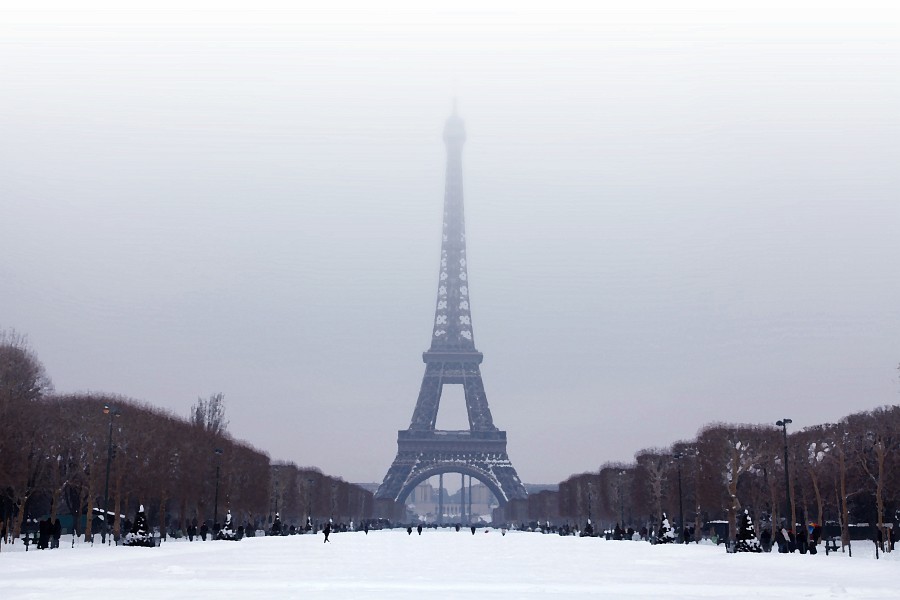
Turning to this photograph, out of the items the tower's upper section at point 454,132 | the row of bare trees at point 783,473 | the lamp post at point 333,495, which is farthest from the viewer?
the tower's upper section at point 454,132

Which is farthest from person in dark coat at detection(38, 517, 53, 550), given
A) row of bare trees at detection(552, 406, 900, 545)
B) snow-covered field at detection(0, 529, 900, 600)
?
row of bare trees at detection(552, 406, 900, 545)

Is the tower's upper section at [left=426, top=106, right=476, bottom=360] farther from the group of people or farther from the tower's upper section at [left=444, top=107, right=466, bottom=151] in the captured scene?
the group of people

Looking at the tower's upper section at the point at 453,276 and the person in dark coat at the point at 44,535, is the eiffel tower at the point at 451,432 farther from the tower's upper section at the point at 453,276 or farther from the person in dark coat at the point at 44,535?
the person in dark coat at the point at 44,535

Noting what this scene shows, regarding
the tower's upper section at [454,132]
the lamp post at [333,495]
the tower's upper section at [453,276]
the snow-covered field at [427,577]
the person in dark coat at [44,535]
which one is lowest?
the snow-covered field at [427,577]

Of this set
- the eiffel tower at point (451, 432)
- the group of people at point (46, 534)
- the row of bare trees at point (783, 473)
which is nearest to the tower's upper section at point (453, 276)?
the eiffel tower at point (451, 432)

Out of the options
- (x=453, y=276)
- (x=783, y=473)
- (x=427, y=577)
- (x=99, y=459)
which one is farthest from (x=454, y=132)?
(x=427, y=577)

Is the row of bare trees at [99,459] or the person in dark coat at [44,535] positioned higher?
the row of bare trees at [99,459]
